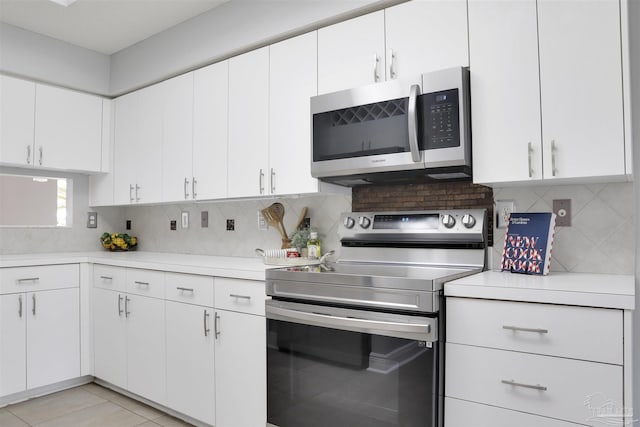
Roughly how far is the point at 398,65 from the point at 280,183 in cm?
85

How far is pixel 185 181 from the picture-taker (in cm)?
294

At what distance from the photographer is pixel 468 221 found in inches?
80.2

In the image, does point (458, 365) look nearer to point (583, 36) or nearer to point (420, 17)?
point (583, 36)

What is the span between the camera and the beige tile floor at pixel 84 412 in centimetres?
255

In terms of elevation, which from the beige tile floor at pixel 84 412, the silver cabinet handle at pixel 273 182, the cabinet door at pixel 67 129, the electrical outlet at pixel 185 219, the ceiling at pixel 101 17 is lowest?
the beige tile floor at pixel 84 412

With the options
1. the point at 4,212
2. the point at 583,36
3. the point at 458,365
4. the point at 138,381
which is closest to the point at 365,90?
the point at 583,36

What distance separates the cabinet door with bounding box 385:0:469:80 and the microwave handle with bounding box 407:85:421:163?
0.09 metres

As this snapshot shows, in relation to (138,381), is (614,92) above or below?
above

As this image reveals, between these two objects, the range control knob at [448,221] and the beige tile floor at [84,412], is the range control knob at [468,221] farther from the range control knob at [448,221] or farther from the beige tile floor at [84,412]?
the beige tile floor at [84,412]

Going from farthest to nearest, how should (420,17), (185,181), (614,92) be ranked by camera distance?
1. (185,181)
2. (420,17)
3. (614,92)

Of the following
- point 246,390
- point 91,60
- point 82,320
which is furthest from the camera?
point 91,60

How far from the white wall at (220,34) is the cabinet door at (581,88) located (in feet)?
2.45

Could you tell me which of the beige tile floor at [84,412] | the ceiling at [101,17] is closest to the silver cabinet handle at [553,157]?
the ceiling at [101,17]

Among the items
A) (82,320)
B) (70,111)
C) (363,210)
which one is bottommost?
(82,320)
